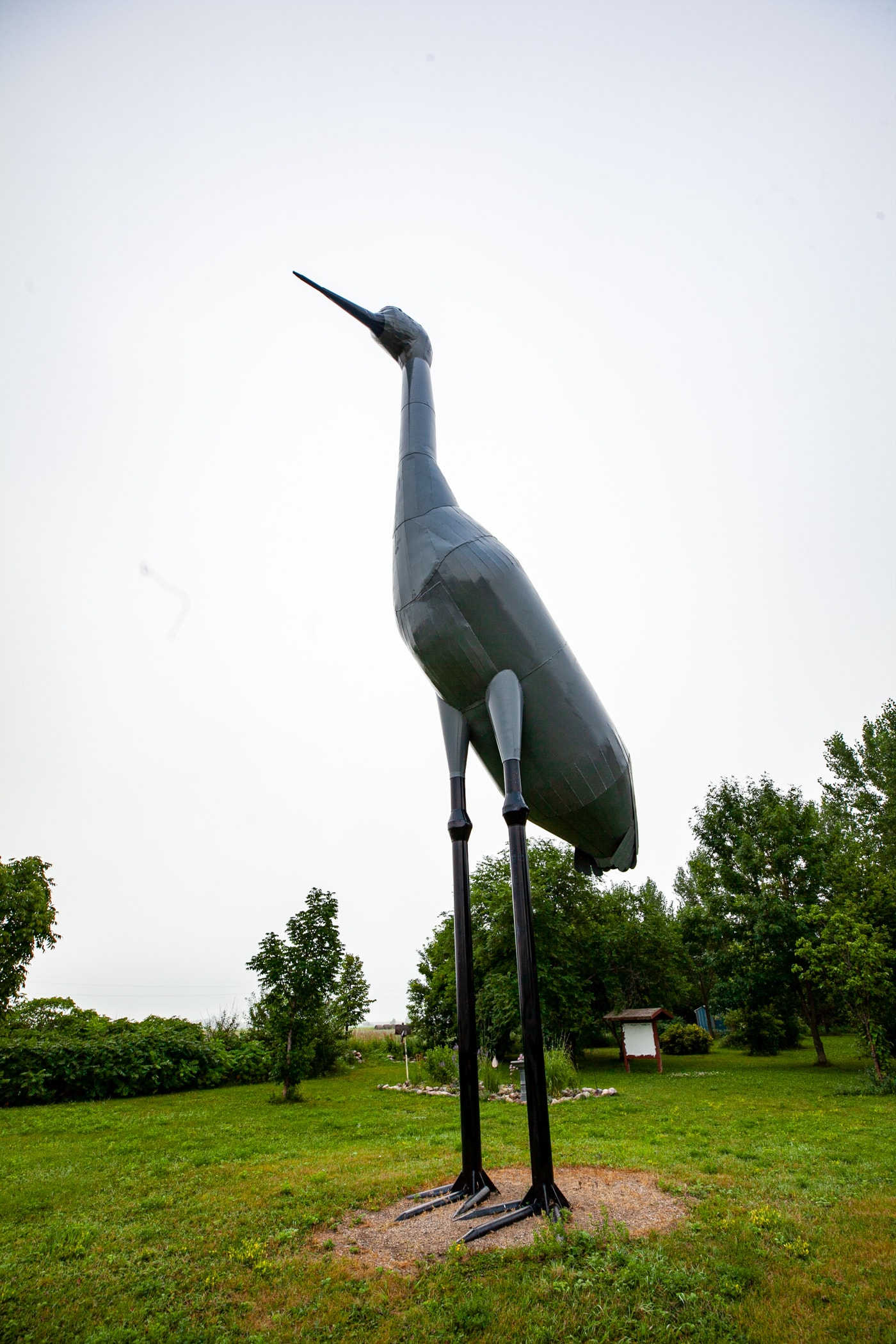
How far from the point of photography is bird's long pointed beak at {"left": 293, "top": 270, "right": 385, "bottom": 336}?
7.64m

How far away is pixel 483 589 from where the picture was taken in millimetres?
6750

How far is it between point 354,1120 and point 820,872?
1737 cm

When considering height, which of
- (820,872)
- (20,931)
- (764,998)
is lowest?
(764,998)

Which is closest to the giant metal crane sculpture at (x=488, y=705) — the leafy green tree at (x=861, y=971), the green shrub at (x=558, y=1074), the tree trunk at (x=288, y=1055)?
the green shrub at (x=558, y=1074)

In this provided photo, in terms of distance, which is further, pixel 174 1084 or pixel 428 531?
pixel 174 1084

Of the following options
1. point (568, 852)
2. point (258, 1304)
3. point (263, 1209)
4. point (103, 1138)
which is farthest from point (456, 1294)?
point (568, 852)

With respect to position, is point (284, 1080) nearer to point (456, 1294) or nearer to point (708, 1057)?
point (456, 1294)

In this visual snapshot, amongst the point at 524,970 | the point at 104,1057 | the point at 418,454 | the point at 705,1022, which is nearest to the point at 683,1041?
the point at 705,1022

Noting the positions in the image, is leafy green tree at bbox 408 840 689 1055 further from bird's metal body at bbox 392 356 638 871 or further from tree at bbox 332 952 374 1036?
bird's metal body at bbox 392 356 638 871

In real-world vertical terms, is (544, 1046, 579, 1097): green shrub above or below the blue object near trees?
above

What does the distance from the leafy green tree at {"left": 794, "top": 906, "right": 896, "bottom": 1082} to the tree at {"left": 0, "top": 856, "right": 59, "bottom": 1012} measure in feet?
61.4

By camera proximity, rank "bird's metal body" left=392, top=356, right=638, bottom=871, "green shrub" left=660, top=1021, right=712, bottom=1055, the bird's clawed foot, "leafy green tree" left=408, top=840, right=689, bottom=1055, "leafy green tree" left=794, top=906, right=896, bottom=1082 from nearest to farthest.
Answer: the bird's clawed foot
"bird's metal body" left=392, top=356, right=638, bottom=871
"leafy green tree" left=794, top=906, right=896, bottom=1082
"leafy green tree" left=408, top=840, right=689, bottom=1055
"green shrub" left=660, top=1021, right=712, bottom=1055

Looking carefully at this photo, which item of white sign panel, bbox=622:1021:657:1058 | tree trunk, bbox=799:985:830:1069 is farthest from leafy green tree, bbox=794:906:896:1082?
white sign panel, bbox=622:1021:657:1058

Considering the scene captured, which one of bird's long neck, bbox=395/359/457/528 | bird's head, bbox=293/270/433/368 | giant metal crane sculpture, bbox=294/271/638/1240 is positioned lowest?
giant metal crane sculpture, bbox=294/271/638/1240
